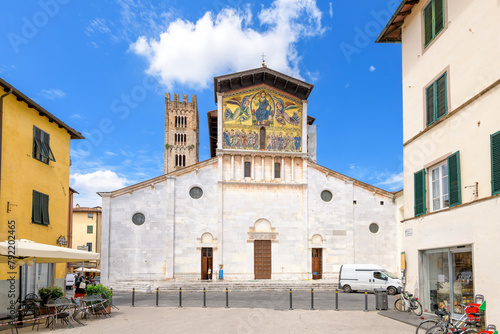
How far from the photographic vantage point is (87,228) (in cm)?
5941

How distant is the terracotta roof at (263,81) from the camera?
37.6 m

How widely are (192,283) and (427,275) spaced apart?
2070 centimetres

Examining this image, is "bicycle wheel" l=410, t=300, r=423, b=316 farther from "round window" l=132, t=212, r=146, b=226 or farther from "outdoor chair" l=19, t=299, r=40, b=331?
"round window" l=132, t=212, r=146, b=226

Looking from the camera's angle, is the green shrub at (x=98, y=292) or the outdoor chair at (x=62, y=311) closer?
the outdoor chair at (x=62, y=311)

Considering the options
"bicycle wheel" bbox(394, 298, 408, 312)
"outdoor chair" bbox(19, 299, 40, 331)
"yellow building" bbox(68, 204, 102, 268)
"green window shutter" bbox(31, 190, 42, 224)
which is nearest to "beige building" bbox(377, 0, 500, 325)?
"bicycle wheel" bbox(394, 298, 408, 312)

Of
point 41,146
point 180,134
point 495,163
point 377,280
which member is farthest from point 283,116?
point 180,134

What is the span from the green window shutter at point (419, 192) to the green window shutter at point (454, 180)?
1.77 meters

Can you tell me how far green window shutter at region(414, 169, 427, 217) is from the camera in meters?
15.6

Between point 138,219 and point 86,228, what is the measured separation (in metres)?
27.0

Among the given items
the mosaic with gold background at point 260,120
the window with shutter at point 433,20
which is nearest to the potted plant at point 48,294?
the window with shutter at point 433,20

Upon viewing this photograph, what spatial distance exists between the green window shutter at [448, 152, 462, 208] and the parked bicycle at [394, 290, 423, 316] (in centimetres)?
407

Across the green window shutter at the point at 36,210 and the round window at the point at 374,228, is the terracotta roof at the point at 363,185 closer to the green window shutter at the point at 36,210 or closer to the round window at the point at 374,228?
the round window at the point at 374,228

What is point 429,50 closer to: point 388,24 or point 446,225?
point 388,24

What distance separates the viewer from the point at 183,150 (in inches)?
3105
